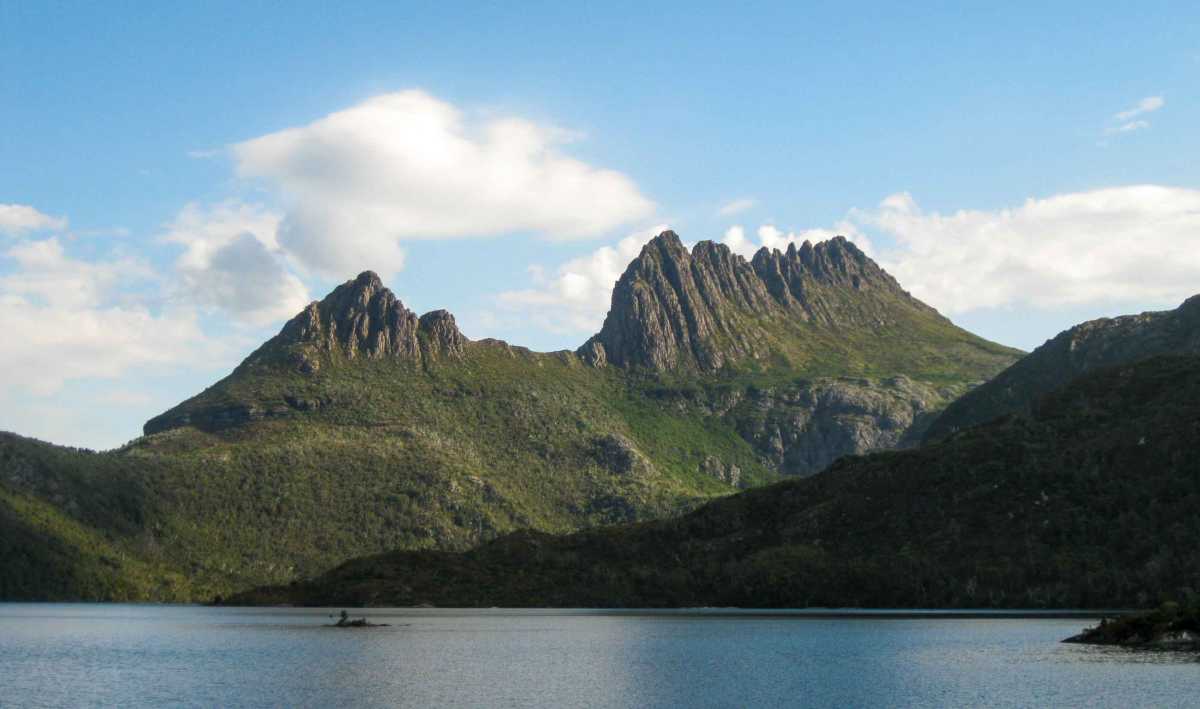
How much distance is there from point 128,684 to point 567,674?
4701 cm

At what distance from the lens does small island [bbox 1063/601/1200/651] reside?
169750mm

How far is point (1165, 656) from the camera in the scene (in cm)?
14988

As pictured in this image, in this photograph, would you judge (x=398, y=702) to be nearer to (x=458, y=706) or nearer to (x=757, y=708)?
(x=458, y=706)

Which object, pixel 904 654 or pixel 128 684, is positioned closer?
pixel 128 684

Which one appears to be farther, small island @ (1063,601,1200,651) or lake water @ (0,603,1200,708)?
small island @ (1063,601,1200,651)

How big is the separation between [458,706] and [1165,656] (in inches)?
3561

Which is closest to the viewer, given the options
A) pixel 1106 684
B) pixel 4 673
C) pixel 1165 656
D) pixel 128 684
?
pixel 1106 684

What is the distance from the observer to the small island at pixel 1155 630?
169750mm

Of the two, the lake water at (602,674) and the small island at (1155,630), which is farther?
the small island at (1155,630)

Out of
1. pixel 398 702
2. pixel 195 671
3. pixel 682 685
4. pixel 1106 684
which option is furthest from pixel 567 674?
pixel 1106 684

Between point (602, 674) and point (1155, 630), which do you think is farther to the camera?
point (1155, 630)

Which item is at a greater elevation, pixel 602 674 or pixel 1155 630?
pixel 1155 630

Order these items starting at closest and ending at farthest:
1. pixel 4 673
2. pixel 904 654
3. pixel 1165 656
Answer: pixel 4 673
pixel 1165 656
pixel 904 654

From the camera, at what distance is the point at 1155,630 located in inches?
6831
